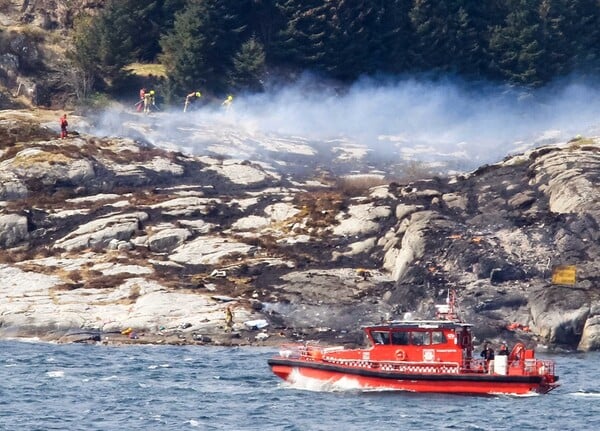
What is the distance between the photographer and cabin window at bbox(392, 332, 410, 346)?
70500 mm

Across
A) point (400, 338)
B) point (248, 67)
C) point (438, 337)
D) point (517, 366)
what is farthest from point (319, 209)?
point (517, 366)

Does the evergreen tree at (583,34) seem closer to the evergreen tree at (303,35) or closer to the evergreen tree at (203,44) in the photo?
the evergreen tree at (303,35)

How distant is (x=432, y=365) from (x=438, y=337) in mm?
1312

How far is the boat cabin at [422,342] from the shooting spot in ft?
229

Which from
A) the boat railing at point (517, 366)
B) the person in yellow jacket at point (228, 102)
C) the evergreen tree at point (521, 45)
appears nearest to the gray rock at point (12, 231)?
the person in yellow jacket at point (228, 102)

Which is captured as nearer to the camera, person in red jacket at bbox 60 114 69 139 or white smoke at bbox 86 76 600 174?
person in red jacket at bbox 60 114 69 139

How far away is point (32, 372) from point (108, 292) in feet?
58.4

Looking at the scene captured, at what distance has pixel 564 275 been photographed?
298 ft

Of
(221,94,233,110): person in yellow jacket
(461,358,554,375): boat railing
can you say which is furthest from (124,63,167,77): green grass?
(461,358,554,375): boat railing

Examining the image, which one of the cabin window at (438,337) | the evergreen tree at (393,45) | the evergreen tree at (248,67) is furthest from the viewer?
the evergreen tree at (393,45)

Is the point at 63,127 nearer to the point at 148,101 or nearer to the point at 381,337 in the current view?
the point at 148,101

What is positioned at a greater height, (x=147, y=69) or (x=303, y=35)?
(x=303, y=35)

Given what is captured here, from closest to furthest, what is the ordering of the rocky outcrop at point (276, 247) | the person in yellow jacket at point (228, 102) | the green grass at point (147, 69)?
the rocky outcrop at point (276, 247), the person in yellow jacket at point (228, 102), the green grass at point (147, 69)

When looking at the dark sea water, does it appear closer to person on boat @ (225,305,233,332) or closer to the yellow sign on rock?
person on boat @ (225,305,233,332)
